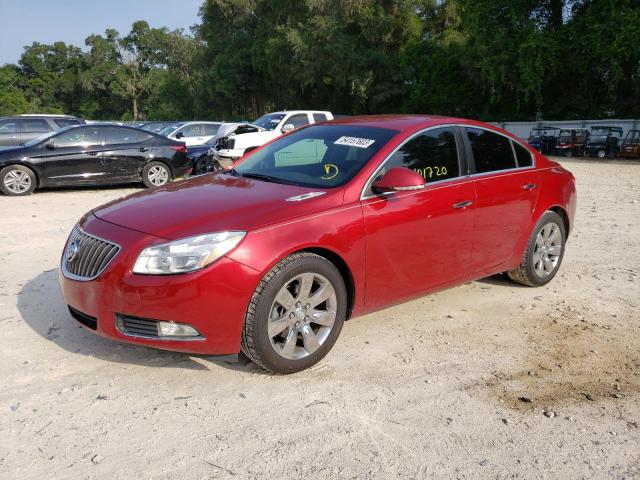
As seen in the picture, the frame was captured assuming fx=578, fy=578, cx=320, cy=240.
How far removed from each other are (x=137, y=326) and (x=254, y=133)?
12597mm

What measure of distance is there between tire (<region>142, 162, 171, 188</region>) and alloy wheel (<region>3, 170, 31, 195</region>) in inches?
90.6

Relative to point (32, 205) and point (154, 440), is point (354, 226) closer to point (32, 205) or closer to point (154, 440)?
point (154, 440)

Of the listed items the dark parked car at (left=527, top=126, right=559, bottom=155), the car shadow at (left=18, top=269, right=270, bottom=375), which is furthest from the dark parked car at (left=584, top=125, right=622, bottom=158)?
the car shadow at (left=18, top=269, right=270, bottom=375)

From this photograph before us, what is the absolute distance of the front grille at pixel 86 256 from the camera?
3.56 metres

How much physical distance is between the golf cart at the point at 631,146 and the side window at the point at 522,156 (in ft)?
65.9

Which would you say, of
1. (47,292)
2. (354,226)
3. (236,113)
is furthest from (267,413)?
(236,113)

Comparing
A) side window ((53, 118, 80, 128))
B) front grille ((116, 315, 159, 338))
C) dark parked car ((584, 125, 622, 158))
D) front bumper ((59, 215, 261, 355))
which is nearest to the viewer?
front bumper ((59, 215, 261, 355))

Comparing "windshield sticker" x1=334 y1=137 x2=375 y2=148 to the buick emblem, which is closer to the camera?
the buick emblem

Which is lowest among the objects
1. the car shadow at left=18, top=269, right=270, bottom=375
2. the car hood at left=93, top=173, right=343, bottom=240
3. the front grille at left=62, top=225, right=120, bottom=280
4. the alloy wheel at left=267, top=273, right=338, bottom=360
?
the car shadow at left=18, top=269, right=270, bottom=375

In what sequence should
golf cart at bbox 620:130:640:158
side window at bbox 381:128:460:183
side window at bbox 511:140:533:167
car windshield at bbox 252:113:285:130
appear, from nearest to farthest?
1. side window at bbox 381:128:460:183
2. side window at bbox 511:140:533:167
3. car windshield at bbox 252:113:285:130
4. golf cart at bbox 620:130:640:158

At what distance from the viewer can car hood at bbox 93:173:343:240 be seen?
352cm

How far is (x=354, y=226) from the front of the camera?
3.86 meters

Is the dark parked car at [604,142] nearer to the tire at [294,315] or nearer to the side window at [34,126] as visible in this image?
the side window at [34,126]

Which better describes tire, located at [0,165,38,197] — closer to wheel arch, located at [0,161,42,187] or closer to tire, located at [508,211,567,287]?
wheel arch, located at [0,161,42,187]
